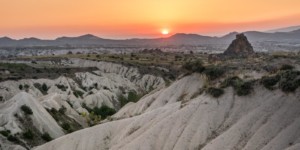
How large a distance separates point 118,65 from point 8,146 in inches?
4343

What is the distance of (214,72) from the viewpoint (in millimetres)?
65312

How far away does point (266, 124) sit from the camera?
130 ft

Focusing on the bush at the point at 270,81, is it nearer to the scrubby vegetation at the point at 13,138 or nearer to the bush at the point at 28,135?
the scrubby vegetation at the point at 13,138

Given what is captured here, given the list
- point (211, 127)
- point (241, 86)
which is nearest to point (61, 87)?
point (241, 86)

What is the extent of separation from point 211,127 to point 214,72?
72.8ft

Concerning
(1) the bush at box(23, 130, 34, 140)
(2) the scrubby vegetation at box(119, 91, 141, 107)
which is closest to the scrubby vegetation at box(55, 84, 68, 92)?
(2) the scrubby vegetation at box(119, 91, 141, 107)

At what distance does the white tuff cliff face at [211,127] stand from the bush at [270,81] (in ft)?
1.86

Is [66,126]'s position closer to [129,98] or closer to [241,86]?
[241,86]

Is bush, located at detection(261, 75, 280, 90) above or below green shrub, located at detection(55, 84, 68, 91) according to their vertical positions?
above

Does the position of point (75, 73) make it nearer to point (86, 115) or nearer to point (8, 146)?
point (86, 115)

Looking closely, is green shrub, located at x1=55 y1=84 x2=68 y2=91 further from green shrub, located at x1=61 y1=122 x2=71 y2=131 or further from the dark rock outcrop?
the dark rock outcrop

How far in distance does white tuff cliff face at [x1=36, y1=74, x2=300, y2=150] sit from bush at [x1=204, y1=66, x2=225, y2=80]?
48.2 feet

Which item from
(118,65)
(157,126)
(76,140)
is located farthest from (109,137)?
(118,65)

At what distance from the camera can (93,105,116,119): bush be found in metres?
101
